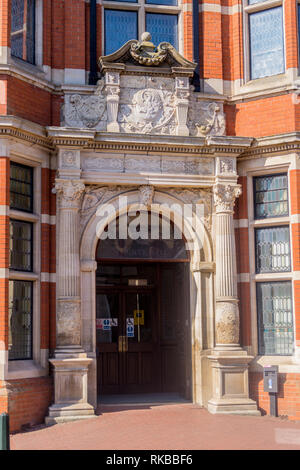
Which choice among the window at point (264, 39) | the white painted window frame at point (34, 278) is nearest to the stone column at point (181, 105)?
the window at point (264, 39)

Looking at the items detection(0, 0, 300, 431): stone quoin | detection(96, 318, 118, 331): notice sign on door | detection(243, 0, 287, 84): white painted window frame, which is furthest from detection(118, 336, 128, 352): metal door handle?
detection(243, 0, 287, 84): white painted window frame

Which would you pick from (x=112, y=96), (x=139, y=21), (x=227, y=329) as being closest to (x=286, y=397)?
(x=227, y=329)

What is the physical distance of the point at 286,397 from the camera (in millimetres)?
12016

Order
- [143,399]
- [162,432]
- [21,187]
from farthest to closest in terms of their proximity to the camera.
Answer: [143,399] → [21,187] → [162,432]

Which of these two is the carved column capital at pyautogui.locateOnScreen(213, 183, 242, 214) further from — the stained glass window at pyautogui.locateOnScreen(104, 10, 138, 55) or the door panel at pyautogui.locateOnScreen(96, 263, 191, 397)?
the stained glass window at pyautogui.locateOnScreen(104, 10, 138, 55)

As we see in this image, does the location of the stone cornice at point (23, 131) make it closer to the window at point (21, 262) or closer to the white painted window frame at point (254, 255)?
Result: the window at point (21, 262)

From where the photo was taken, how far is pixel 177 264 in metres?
14.0

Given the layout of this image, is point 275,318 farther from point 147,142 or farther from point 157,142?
point 147,142

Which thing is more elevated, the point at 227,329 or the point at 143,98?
the point at 143,98

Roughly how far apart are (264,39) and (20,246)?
6288 mm

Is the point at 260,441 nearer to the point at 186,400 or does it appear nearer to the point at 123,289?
the point at 186,400

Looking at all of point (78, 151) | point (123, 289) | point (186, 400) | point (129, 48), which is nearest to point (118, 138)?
point (78, 151)
